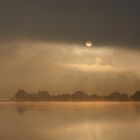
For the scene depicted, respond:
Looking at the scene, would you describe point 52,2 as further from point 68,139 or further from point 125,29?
point 68,139

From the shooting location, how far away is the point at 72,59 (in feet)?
15.2

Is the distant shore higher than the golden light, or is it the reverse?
the golden light

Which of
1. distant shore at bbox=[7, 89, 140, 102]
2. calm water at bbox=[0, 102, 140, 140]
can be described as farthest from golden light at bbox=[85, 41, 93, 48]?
calm water at bbox=[0, 102, 140, 140]

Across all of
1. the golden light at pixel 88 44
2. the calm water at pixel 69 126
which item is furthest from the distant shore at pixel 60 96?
the golden light at pixel 88 44

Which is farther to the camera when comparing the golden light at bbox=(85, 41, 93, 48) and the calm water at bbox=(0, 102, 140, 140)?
the calm water at bbox=(0, 102, 140, 140)

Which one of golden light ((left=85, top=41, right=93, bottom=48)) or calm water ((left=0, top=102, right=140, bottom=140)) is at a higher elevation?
golden light ((left=85, top=41, right=93, bottom=48))

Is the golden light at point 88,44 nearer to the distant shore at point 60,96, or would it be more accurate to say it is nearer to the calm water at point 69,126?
the distant shore at point 60,96

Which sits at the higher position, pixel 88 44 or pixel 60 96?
pixel 88 44

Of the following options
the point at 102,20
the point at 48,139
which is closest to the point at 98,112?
the point at 48,139

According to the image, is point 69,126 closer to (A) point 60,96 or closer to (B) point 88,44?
(A) point 60,96

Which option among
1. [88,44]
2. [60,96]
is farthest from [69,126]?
[88,44]

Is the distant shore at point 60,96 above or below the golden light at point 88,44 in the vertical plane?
below

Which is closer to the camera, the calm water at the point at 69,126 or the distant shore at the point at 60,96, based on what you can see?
the distant shore at the point at 60,96

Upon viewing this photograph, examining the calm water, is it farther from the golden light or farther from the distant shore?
the golden light
